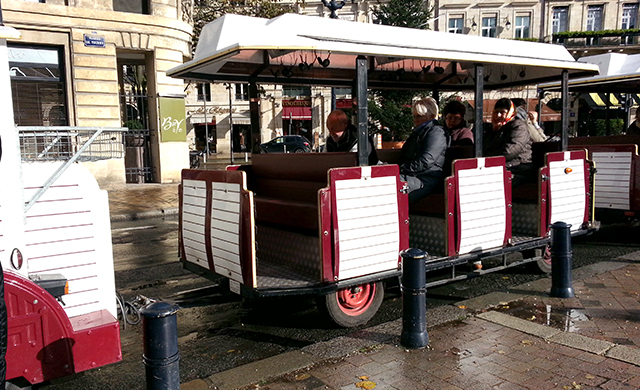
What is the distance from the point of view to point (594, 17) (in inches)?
1581

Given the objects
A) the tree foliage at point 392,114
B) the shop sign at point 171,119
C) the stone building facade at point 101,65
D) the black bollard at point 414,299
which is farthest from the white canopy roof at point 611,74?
the shop sign at point 171,119

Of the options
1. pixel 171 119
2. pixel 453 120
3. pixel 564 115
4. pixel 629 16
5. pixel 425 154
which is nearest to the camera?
pixel 425 154

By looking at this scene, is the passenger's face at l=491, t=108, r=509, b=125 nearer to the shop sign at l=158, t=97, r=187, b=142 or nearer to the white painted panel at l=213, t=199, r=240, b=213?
the white painted panel at l=213, t=199, r=240, b=213

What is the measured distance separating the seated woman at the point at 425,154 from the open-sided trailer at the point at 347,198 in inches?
8.6

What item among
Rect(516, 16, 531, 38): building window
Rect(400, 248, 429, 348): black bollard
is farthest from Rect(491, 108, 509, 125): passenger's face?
Rect(516, 16, 531, 38): building window

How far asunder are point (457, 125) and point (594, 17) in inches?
1587

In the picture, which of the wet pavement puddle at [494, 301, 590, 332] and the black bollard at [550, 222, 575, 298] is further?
the black bollard at [550, 222, 575, 298]

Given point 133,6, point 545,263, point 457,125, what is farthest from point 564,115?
point 133,6

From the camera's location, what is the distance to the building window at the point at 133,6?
18406mm

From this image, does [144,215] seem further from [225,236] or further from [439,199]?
[439,199]

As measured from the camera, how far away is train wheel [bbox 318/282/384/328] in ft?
15.3

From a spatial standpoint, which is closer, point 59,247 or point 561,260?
point 59,247

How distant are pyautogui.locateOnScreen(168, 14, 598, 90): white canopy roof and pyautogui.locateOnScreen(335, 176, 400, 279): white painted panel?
3.78 feet

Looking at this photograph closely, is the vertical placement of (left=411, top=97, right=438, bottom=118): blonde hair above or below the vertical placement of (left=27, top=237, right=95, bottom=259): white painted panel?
above
